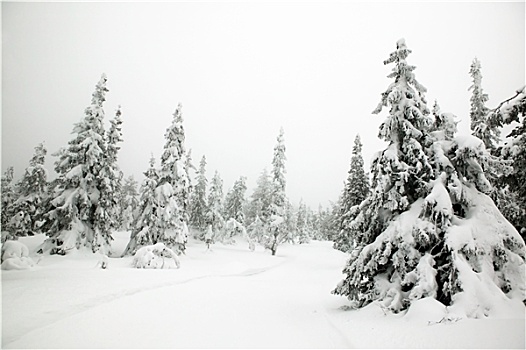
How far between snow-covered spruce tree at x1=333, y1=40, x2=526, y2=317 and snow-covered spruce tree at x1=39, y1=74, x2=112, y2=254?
2402 cm

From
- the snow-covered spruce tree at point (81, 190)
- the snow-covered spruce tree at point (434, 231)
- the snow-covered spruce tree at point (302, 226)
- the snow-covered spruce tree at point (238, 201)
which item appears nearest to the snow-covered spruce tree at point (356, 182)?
the snow-covered spruce tree at point (434, 231)

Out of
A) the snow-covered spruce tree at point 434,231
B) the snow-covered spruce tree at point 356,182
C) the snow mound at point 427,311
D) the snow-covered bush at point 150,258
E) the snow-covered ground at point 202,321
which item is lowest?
the snow-covered bush at point 150,258

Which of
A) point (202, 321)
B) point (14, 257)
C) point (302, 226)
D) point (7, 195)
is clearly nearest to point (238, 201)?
point (302, 226)

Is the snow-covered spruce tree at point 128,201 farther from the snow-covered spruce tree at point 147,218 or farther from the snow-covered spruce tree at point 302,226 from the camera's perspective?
the snow-covered spruce tree at point 302,226

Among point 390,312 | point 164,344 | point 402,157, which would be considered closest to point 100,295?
point 164,344

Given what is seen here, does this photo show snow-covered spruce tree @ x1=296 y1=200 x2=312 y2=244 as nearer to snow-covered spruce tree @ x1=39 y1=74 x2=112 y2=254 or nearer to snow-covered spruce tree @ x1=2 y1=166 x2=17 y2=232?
snow-covered spruce tree @ x1=39 y1=74 x2=112 y2=254

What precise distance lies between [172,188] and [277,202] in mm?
17820

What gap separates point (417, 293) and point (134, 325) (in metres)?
8.49

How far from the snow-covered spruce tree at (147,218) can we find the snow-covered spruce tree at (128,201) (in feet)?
126

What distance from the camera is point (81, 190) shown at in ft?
79.7

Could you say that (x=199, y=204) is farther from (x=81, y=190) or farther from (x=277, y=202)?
(x=81, y=190)

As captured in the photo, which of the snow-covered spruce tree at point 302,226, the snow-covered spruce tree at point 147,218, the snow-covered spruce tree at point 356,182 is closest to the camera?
the snow-covered spruce tree at point 147,218

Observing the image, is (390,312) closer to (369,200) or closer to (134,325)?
(369,200)

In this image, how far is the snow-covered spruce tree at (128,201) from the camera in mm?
65500
